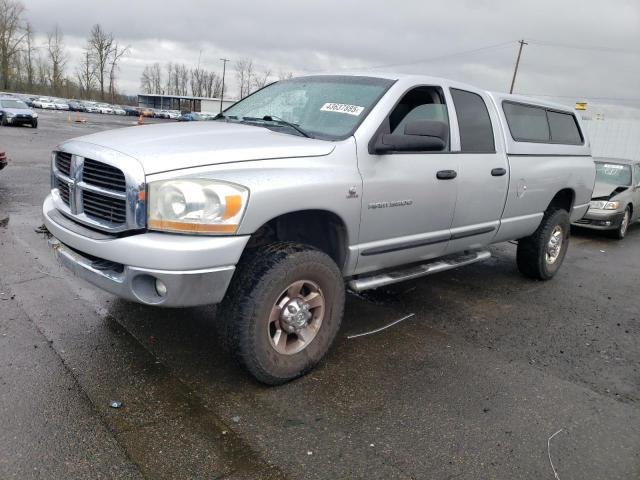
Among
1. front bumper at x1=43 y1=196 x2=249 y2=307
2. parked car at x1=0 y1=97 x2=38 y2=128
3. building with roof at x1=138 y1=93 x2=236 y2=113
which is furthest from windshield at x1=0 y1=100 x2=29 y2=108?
building with roof at x1=138 y1=93 x2=236 y2=113

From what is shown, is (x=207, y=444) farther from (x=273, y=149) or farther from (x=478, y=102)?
(x=478, y=102)

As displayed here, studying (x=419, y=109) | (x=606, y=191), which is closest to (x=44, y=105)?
(x=606, y=191)

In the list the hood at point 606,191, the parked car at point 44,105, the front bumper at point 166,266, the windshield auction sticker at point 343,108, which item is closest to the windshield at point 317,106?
the windshield auction sticker at point 343,108

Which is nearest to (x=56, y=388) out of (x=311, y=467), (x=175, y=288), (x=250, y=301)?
(x=175, y=288)

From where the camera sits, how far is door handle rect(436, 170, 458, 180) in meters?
4.06

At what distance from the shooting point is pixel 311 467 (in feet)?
8.32

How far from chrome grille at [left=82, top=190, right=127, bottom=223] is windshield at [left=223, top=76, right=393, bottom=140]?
1338mm

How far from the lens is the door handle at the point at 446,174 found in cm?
406

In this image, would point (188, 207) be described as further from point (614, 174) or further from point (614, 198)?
point (614, 174)

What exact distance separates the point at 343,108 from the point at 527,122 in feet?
8.49

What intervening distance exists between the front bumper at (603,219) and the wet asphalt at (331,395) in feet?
16.2

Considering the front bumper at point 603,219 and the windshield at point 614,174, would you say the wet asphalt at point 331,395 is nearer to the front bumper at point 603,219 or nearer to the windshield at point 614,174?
the front bumper at point 603,219

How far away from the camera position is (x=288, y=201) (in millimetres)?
3064

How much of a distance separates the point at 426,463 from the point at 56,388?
214 centimetres
